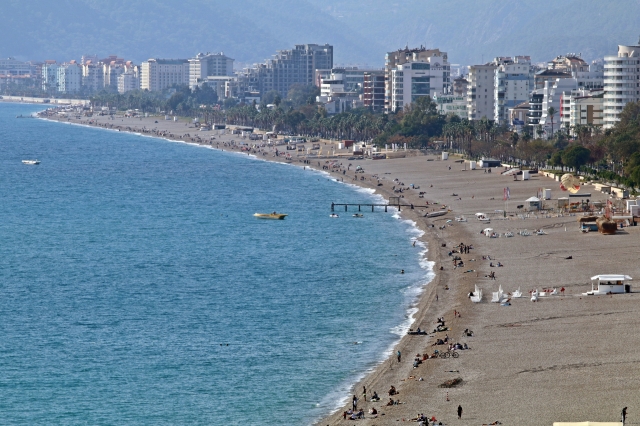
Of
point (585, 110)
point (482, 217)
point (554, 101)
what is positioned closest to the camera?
A: point (482, 217)

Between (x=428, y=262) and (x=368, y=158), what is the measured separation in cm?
8086

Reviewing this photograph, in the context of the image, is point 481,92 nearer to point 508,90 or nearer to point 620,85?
point 508,90

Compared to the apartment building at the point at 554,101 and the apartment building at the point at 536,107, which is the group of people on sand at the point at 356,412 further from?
the apartment building at the point at 536,107

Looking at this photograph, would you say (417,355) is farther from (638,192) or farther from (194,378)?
(638,192)

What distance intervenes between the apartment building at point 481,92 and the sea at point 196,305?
243 ft

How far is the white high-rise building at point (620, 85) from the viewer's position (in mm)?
141288

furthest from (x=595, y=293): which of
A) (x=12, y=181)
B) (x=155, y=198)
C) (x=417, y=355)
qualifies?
(x=12, y=181)

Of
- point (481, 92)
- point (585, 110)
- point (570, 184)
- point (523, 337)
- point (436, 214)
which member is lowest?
point (523, 337)

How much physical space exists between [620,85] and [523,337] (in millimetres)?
99297

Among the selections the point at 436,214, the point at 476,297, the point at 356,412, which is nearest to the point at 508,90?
the point at 436,214

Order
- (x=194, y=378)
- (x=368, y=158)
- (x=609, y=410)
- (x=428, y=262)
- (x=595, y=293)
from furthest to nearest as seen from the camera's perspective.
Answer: (x=368, y=158)
(x=428, y=262)
(x=595, y=293)
(x=194, y=378)
(x=609, y=410)

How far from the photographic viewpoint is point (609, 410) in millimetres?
37656

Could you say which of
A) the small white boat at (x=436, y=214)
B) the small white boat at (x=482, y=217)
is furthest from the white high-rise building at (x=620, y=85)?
the small white boat at (x=482, y=217)

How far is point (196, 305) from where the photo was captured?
58.5 m
